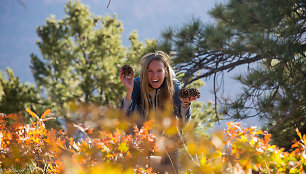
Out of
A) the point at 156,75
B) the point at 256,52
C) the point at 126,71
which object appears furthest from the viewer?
the point at 256,52

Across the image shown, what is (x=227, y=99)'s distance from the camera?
3.30m

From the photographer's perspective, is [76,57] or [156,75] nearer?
[156,75]

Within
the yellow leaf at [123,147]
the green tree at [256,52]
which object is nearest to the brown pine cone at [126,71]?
the yellow leaf at [123,147]

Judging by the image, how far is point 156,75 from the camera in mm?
1526

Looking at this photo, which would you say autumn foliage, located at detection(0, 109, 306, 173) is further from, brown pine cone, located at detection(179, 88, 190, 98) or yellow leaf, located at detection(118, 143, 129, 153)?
brown pine cone, located at detection(179, 88, 190, 98)

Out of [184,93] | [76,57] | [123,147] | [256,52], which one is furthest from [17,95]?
[123,147]

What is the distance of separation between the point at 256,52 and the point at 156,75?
67.3 inches

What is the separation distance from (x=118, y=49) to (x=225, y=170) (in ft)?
24.7

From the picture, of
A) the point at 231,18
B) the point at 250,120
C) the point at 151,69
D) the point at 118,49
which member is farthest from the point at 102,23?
the point at 151,69

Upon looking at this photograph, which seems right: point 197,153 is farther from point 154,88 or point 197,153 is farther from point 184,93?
point 154,88

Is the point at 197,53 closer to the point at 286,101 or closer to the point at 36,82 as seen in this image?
the point at 286,101

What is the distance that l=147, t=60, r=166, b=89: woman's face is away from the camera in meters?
1.53

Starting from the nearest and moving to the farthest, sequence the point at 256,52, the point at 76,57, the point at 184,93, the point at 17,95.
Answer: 1. the point at 184,93
2. the point at 256,52
3. the point at 17,95
4. the point at 76,57

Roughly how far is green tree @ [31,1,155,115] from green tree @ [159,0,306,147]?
4374mm
